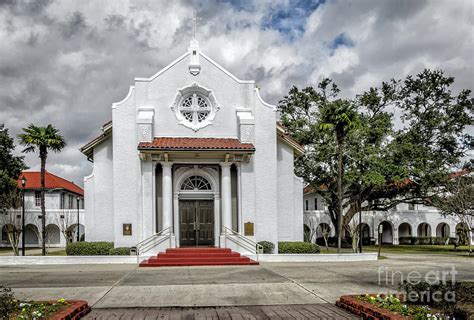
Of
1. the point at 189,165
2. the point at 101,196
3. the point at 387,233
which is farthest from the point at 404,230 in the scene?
the point at 101,196

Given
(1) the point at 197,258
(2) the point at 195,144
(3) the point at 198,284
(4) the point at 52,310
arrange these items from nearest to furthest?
1. (4) the point at 52,310
2. (3) the point at 198,284
3. (1) the point at 197,258
4. (2) the point at 195,144

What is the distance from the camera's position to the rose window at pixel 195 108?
2727 cm

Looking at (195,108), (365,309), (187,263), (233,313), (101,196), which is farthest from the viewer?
(101,196)

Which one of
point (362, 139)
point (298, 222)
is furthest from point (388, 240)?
point (298, 222)

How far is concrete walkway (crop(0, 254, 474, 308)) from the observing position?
488 inches

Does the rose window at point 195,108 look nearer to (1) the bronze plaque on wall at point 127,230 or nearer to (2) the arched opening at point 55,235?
(1) the bronze plaque on wall at point 127,230

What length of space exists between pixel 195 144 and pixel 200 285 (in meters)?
11.5

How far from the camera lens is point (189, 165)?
27.0 metres

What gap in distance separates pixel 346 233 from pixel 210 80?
Result: 25.2m

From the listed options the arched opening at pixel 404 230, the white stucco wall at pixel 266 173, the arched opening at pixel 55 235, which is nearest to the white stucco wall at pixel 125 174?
the white stucco wall at pixel 266 173

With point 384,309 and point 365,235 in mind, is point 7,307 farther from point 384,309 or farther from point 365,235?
point 365,235

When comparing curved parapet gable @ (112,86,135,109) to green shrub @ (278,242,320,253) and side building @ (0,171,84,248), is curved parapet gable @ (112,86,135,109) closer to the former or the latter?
green shrub @ (278,242,320,253)

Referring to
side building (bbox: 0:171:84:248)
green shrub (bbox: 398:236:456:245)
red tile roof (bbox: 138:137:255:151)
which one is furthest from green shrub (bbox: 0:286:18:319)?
green shrub (bbox: 398:236:456:245)

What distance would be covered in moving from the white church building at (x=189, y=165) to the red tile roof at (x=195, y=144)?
52 millimetres
